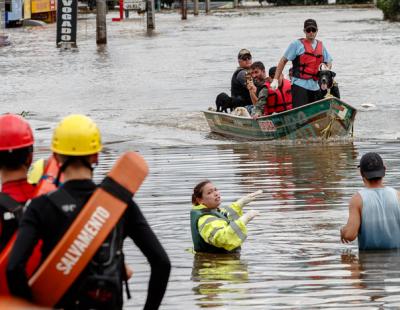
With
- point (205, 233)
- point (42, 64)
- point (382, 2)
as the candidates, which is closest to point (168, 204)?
point (205, 233)

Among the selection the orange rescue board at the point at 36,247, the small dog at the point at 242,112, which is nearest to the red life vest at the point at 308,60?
the small dog at the point at 242,112

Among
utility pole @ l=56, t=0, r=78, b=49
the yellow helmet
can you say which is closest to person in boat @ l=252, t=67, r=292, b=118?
the yellow helmet

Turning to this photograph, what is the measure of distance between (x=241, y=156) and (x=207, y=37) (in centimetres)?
3488

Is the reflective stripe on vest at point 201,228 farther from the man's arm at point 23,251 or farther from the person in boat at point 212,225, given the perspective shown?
the man's arm at point 23,251

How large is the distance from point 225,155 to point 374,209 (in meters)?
7.80

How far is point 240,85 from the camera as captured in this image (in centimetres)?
1938

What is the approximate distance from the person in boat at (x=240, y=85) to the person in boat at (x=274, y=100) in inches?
13.0

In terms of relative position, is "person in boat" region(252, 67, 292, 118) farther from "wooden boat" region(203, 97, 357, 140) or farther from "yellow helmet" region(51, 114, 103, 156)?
"yellow helmet" region(51, 114, 103, 156)

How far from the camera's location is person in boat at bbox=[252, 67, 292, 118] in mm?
18562

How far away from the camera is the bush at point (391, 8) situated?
196 feet

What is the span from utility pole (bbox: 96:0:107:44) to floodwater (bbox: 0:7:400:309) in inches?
27.4

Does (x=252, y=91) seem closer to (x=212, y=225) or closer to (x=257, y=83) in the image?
(x=257, y=83)

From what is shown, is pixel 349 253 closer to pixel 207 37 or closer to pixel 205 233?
pixel 205 233

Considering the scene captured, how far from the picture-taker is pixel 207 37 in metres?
51.7
